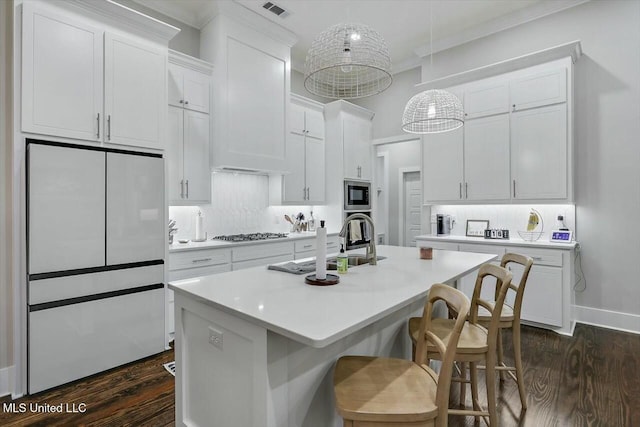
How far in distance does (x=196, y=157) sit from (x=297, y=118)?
167 cm

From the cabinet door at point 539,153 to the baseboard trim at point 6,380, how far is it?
483 centimetres

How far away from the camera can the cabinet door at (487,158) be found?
3.90 meters

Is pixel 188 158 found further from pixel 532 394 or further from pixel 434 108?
pixel 532 394

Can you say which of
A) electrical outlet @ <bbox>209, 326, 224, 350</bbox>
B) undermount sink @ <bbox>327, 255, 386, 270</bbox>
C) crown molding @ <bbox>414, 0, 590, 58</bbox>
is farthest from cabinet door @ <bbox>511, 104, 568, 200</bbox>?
electrical outlet @ <bbox>209, 326, 224, 350</bbox>

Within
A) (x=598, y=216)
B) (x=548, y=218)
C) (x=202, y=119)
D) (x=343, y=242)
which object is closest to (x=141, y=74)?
(x=202, y=119)

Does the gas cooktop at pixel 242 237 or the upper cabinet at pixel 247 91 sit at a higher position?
the upper cabinet at pixel 247 91

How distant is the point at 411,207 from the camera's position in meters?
6.95

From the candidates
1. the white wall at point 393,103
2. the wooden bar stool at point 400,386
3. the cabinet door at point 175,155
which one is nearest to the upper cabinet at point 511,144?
the white wall at point 393,103

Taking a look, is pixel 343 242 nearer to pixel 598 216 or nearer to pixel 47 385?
pixel 47 385

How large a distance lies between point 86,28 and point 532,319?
4.84 metres

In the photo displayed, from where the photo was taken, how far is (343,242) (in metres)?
2.14

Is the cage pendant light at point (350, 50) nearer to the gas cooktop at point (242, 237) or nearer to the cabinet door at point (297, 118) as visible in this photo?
the gas cooktop at point (242, 237)

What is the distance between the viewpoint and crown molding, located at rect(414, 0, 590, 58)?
373 cm

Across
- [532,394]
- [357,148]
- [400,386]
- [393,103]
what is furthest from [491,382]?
[393,103]
